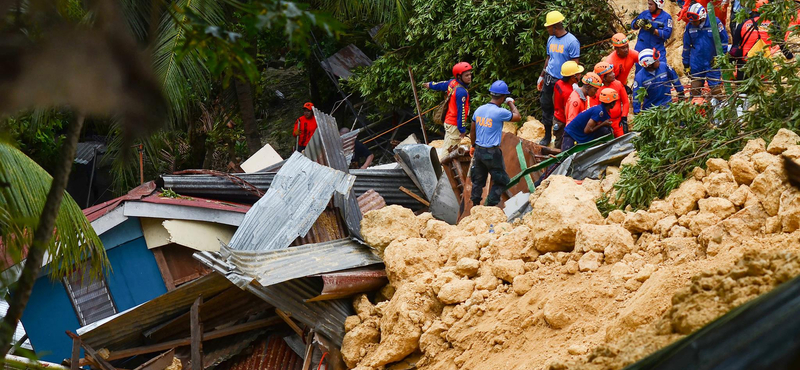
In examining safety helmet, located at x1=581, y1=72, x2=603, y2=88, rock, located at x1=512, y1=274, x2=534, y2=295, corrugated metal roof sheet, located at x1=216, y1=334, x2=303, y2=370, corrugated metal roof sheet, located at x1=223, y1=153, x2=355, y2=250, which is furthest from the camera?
safety helmet, located at x1=581, y1=72, x2=603, y2=88

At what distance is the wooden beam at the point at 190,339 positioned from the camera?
905 centimetres

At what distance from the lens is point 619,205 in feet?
25.4

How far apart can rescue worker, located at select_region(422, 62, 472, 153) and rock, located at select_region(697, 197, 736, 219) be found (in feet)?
19.1

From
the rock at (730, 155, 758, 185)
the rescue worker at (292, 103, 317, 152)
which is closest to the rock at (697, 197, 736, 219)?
the rock at (730, 155, 758, 185)

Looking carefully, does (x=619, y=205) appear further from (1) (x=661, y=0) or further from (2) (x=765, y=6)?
(1) (x=661, y=0)

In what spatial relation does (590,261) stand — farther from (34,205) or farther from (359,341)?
(34,205)

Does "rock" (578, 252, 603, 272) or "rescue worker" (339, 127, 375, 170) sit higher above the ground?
"rescue worker" (339, 127, 375, 170)

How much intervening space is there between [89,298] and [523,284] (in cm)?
671

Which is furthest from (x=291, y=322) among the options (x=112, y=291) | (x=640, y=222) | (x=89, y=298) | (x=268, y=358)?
(x=640, y=222)

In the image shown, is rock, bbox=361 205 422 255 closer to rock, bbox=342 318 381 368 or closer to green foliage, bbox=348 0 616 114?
rock, bbox=342 318 381 368

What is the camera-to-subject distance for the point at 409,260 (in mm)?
8211

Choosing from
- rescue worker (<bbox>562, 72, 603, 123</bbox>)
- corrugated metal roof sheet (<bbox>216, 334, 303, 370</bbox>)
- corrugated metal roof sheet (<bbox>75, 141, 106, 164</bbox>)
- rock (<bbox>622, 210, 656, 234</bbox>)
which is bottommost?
corrugated metal roof sheet (<bbox>216, 334, 303, 370</bbox>)

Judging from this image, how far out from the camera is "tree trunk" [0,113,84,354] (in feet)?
9.50

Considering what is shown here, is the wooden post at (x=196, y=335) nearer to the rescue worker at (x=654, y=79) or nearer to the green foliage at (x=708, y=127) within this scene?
the green foliage at (x=708, y=127)
